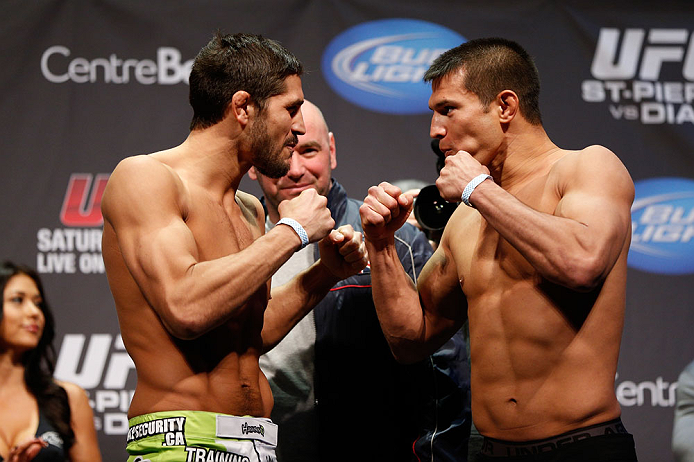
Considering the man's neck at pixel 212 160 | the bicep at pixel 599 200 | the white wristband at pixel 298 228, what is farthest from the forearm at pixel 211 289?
the bicep at pixel 599 200

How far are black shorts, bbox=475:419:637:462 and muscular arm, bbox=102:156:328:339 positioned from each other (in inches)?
31.0

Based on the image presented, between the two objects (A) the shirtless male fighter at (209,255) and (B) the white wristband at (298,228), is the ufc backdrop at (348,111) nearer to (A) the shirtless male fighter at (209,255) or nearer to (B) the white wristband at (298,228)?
(A) the shirtless male fighter at (209,255)

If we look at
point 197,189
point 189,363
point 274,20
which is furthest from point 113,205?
point 274,20

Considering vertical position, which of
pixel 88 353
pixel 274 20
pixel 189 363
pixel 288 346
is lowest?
pixel 88 353

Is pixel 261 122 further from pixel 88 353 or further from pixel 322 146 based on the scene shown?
pixel 88 353

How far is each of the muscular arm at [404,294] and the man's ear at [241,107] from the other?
1.46 feet

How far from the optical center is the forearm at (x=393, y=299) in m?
2.36

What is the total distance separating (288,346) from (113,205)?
111 cm

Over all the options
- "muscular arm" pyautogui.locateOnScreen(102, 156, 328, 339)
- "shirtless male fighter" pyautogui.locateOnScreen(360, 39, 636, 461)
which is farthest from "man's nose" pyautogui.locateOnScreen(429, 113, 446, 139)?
"muscular arm" pyautogui.locateOnScreen(102, 156, 328, 339)

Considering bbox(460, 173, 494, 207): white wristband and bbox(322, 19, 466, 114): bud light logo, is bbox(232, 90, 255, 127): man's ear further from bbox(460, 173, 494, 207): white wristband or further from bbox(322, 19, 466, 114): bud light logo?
bbox(322, 19, 466, 114): bud light logo

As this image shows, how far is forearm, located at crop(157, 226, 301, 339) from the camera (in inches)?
69.5

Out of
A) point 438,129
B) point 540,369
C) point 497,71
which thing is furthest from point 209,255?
point 497,71

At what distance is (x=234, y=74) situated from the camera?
2.09 metres

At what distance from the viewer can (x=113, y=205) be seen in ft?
6.07
